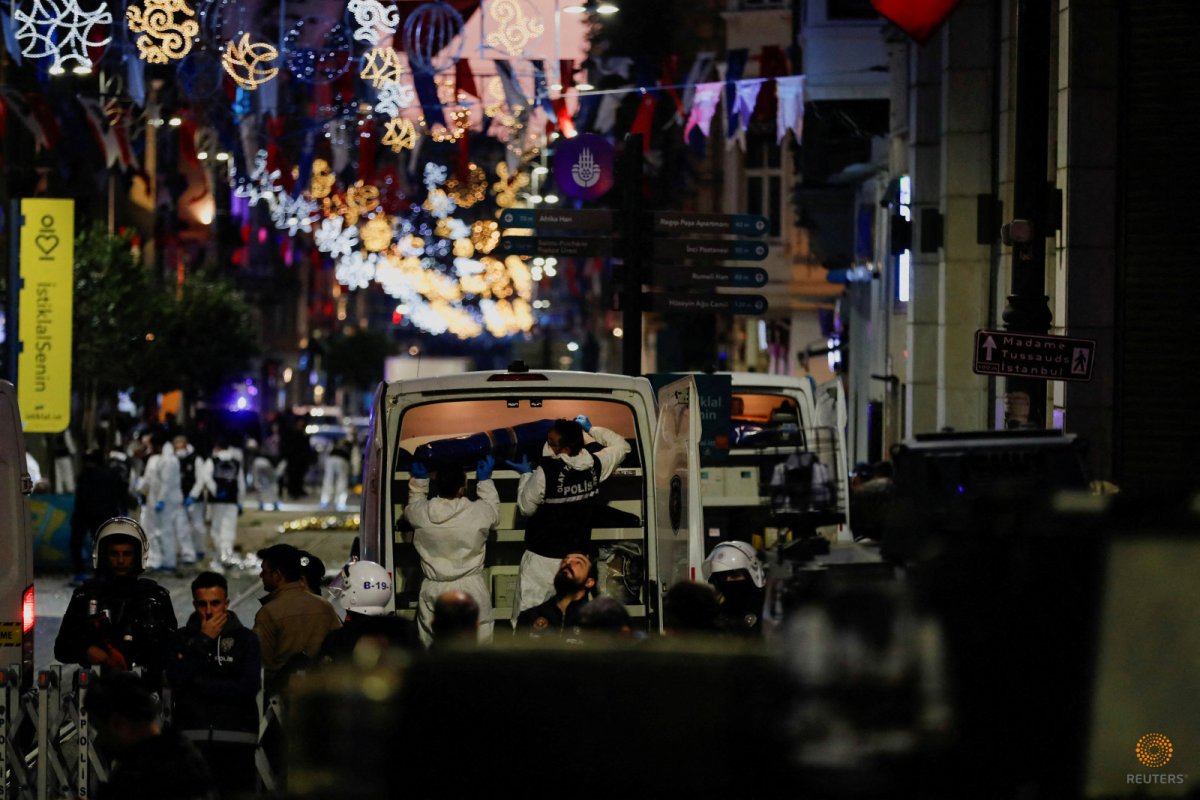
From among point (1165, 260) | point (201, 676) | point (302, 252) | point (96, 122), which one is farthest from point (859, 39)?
point (302, 252)

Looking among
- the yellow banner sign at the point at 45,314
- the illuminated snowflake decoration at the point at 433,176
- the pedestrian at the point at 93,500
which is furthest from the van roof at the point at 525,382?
the illuminated snowflake decoration at the point at 433,176

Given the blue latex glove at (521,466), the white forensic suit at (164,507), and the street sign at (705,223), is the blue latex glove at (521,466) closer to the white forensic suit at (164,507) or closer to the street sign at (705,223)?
the street sign at (705,223)

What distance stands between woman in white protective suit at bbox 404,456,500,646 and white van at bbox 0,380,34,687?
2.15m

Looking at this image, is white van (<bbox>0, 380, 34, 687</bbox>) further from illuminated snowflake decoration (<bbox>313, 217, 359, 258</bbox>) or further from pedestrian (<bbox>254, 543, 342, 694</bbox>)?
illuminated snowflake decoration (<bbox>313, 217, 359, 258</bbox>)

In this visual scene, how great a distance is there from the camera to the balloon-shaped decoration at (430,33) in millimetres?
18625

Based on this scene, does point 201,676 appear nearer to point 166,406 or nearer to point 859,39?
point 859,39

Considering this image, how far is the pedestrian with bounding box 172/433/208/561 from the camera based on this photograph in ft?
73.8

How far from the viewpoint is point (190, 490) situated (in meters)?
22.6

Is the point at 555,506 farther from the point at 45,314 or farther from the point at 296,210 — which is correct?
the point at 296,210

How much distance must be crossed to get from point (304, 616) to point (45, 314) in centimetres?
1375

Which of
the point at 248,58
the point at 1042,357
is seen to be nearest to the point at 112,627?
the point at 1042,357

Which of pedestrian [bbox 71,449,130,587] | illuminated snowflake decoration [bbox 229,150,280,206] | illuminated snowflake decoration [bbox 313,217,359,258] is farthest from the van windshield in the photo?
illuminated snowflake decoration [bbox 313,217,359,258]

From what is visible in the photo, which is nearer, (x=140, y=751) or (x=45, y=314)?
(x=140, y=751)

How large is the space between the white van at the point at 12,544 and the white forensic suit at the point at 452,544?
2.15 metres
